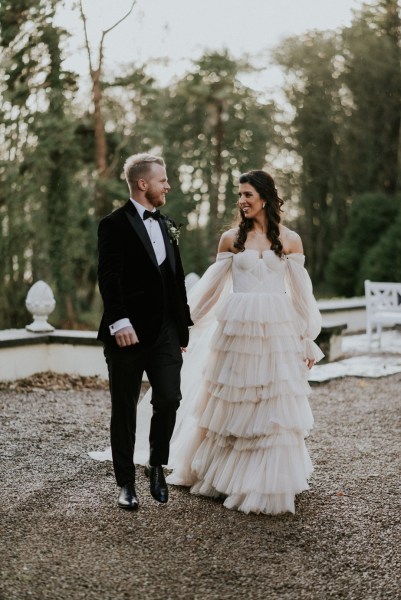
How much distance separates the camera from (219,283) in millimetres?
4512

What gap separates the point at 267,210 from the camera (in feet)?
14.1

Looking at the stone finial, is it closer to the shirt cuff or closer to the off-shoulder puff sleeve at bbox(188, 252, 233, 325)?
the off-shoulder puff sleeve at bbox(188, 252, 233, 325)

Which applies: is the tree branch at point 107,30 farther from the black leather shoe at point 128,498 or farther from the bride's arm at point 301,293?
the black leather shoe at point 128,498

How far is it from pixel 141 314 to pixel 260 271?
2.41 ft

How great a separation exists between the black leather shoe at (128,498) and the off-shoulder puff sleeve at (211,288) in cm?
110

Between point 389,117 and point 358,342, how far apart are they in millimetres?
13547

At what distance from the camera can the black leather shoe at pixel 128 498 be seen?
3963mm

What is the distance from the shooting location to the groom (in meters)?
3.89

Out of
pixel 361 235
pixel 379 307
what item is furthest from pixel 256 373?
pixel 361 235

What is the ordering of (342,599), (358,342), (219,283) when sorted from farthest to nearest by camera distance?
1. (358,342)
2. (219,283)
3. (342,599)

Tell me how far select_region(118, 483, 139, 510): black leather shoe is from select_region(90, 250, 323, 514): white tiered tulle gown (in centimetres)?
42

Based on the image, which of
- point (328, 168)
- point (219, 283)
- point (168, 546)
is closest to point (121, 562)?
point (168, 546)

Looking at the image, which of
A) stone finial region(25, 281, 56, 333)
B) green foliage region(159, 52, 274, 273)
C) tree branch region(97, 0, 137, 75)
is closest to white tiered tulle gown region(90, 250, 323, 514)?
stone finial region(25, 281, 56, 333)

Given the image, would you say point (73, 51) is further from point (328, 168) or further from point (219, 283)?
point (328, 168)
